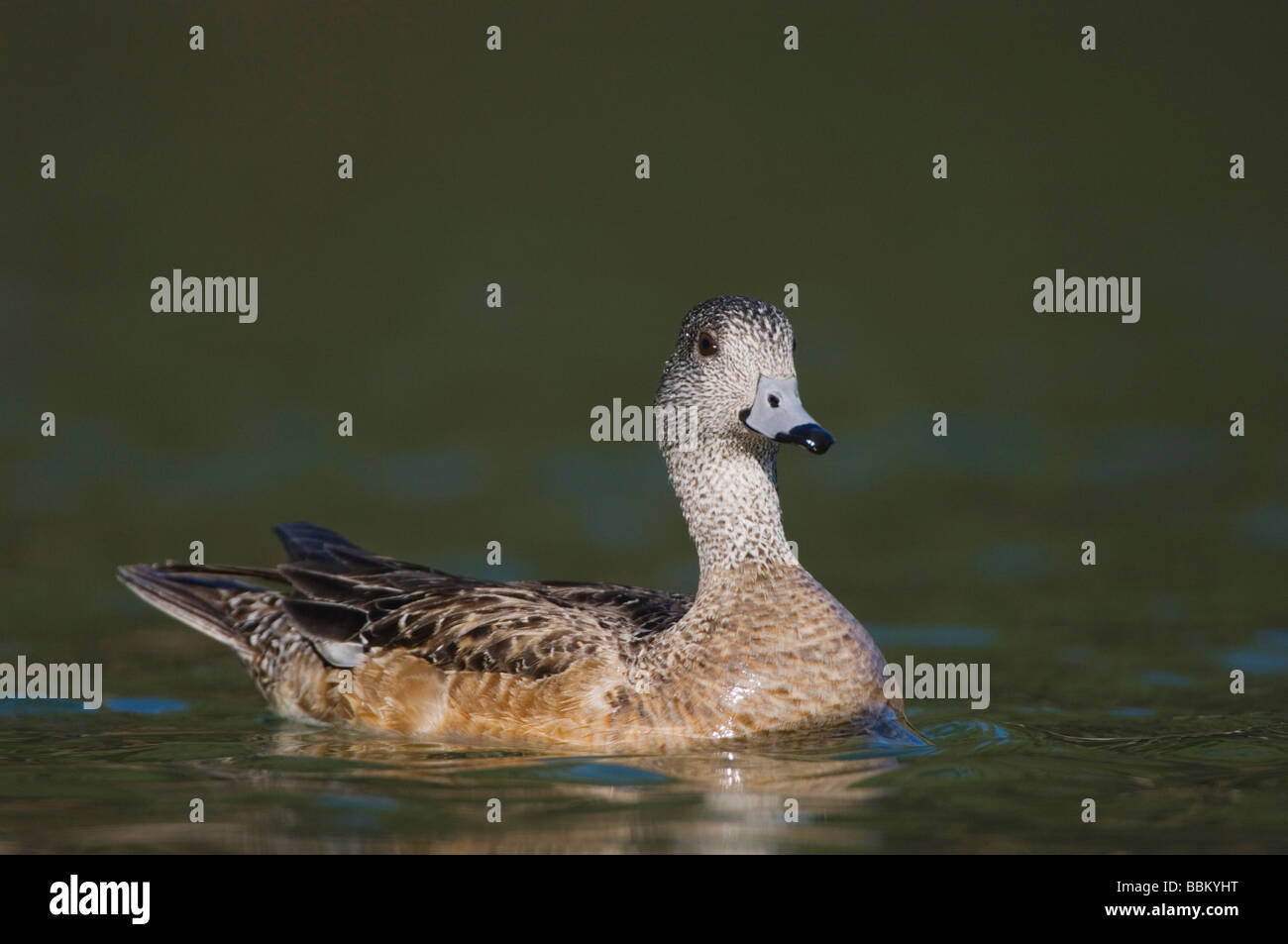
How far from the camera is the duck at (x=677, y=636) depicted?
1021 centimetres

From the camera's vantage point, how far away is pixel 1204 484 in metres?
16.5

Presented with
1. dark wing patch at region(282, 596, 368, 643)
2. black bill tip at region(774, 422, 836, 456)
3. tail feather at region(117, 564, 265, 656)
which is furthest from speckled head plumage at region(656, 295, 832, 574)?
tail feather at region(117, 564, 265, 656)

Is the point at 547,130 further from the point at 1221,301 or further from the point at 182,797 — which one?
the point at 182,797

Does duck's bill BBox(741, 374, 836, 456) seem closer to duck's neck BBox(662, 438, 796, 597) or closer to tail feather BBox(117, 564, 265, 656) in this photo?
duck's neck BBox(662, 438, 796, 597)

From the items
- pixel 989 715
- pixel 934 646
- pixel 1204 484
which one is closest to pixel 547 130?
pixel 1204 484

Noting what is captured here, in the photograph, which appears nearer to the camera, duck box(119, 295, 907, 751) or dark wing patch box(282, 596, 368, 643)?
duck box(119, 295, 907, 751)

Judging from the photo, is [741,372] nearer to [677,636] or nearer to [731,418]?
[731,418]

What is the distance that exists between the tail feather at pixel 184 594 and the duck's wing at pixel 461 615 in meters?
0.62

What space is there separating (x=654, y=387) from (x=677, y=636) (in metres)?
8.02

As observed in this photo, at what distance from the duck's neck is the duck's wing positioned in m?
0.58

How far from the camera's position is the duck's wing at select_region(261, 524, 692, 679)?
1058 centimetres

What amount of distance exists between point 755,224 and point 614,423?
14.5 feet

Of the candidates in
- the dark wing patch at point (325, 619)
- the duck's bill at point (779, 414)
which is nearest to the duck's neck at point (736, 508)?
the duck's bill at point (779, 414)

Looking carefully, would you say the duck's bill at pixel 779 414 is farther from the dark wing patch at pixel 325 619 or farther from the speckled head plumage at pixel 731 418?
the dark wing patch at pixel 325 619
